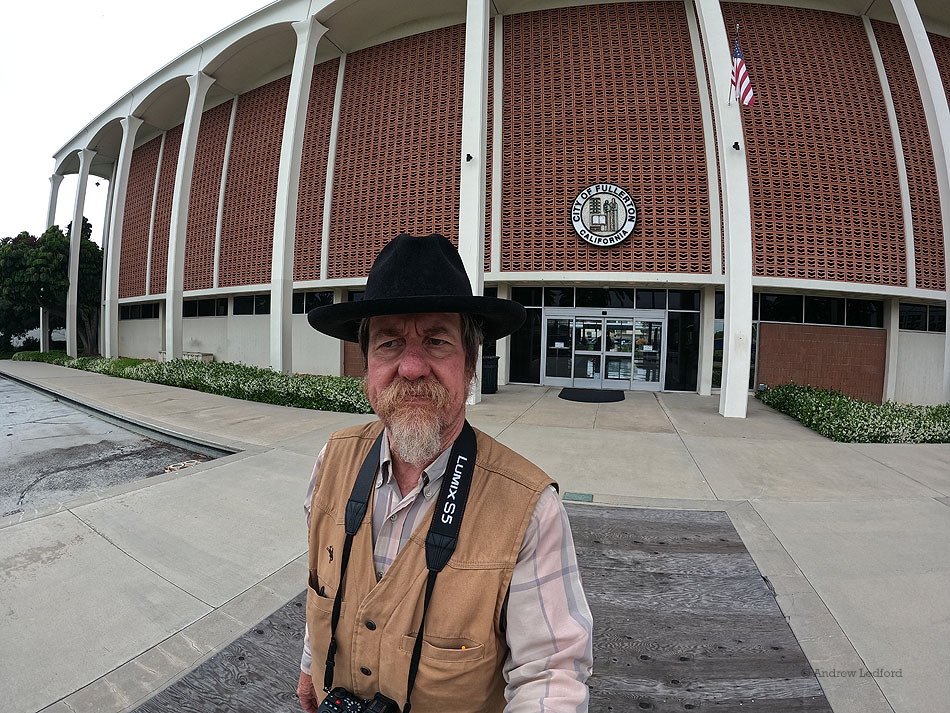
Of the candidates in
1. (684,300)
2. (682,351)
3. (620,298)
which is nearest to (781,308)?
(684,300)

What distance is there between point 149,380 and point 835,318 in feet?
67.8

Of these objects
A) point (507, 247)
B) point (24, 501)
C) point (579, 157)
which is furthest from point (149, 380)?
point (579, 157)

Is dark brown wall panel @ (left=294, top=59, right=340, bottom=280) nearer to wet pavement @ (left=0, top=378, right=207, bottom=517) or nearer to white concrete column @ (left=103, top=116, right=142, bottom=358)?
wet pavement @ (left=0, top=378, right=207, bottom=517)

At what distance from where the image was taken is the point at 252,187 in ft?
57.6

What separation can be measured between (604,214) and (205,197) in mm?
15857

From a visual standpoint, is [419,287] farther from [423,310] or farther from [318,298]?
[318,298]

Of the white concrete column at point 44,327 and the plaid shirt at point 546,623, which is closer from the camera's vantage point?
the plaid shirt at point 546,623

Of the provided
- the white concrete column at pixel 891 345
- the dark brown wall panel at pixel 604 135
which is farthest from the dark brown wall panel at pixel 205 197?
the white concrete column at pixel 891 345

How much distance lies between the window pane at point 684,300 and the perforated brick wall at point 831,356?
2.37m

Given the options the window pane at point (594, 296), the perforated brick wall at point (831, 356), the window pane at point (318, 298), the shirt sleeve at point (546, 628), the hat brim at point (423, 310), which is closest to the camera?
the shirt sleeve at point (546, 628)

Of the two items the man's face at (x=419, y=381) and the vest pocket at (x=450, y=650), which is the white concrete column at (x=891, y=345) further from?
the vest pocket at (x=450, y=650)

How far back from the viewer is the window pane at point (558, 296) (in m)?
14.8

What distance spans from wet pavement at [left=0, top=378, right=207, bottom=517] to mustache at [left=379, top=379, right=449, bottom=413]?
5194mm

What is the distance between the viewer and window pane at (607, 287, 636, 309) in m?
14.5
